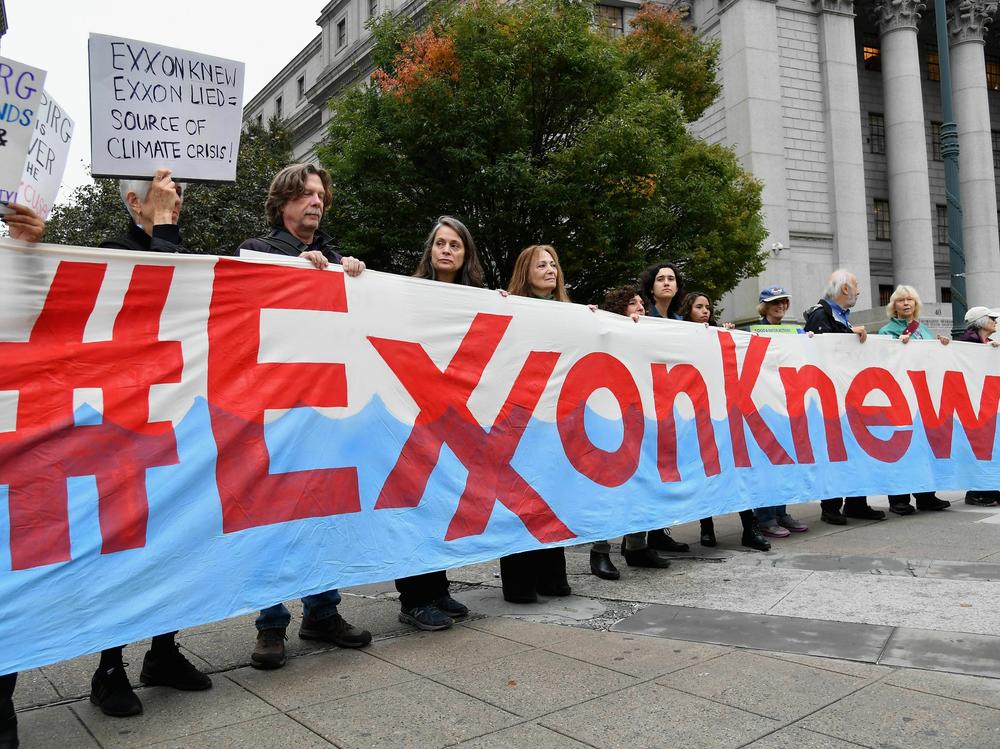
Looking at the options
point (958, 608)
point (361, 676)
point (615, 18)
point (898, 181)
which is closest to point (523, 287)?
point (361, 676)

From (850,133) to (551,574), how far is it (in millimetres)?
28530

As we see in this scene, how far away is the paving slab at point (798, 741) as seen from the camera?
2607 mm

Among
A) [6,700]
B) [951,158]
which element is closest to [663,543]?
[6,700]

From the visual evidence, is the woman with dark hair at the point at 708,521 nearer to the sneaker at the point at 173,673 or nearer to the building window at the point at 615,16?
the sneaker at the point at 173,673

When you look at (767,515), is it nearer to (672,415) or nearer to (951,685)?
(672,415)

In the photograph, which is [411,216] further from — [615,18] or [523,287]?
[615,18]

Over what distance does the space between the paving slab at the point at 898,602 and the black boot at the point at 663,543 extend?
1330 millimetres

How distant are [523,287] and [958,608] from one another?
9.90 ft

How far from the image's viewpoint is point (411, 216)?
15789 millimetres

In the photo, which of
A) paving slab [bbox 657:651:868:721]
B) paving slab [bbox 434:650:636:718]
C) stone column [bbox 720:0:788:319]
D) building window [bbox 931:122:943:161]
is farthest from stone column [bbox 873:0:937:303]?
paving slab [bbox 434:650:636:718]

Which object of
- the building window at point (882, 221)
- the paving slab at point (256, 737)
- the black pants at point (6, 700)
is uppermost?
the building window at point (882, 221)

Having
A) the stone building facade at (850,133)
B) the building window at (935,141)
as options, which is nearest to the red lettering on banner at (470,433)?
the stone building facade at (850,133)

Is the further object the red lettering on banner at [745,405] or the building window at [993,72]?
the building window at [993,72]

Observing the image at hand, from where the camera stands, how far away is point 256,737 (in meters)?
2.82
